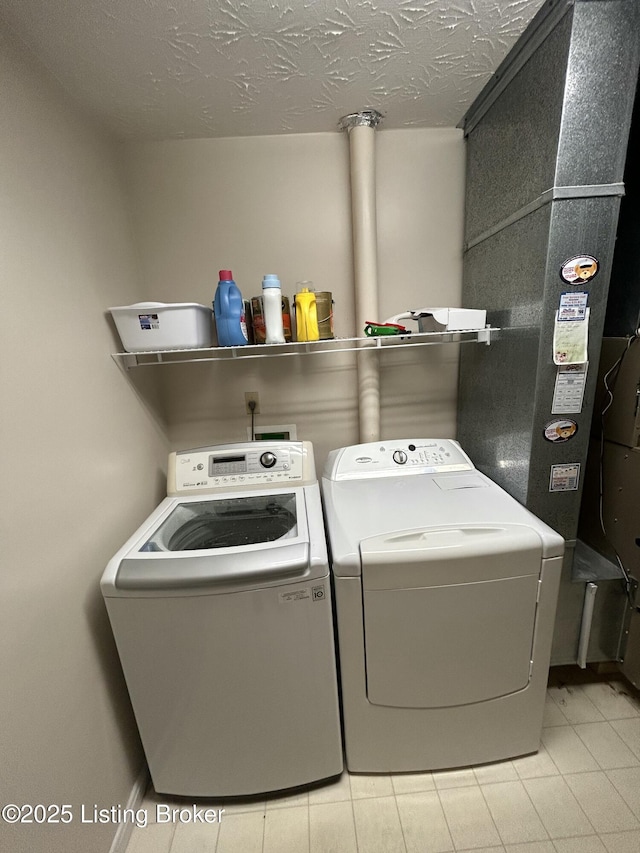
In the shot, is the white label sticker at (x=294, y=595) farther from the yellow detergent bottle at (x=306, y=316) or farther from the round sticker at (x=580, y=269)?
the round sticker at (x=580, y=269)

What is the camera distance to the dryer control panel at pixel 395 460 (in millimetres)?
1529

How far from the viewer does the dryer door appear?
1.02 metres

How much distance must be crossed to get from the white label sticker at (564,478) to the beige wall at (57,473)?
5.16ft

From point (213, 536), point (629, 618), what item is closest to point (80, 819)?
point (213, 536)

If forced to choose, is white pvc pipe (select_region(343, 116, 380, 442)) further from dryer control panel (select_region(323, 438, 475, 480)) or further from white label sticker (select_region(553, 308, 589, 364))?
white label sticker (select_region(553, 308, 589, 364))

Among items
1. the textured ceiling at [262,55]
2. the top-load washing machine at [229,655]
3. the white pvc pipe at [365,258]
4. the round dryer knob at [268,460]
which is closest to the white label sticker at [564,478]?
the white pvc pipe at [365,258]

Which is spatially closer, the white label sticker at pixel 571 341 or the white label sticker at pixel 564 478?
the white label sticker at pixel 571 341

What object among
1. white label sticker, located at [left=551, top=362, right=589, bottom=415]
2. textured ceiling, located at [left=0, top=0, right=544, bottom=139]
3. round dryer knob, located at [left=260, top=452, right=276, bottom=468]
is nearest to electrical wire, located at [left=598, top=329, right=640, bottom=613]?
white label sticker, located at [left=551, top=362, right=589, bottom=415]

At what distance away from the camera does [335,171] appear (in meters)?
1.58

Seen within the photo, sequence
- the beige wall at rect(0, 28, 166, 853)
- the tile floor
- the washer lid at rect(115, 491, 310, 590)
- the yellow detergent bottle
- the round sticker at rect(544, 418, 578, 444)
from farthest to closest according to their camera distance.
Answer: the yellow detergent bottle → the round sticker at rect(544, 418, 578, 444) → the tile floor → the washer lid at rect(115, 491, 310, 590) → the beige wall at rect(0, 28, 166, 853)

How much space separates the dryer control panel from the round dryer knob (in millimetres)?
239

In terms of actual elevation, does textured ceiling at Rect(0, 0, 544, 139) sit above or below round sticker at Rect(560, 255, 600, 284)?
above

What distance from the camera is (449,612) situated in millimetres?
1064

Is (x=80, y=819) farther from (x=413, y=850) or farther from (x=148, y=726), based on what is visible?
(x=413, y=850)
